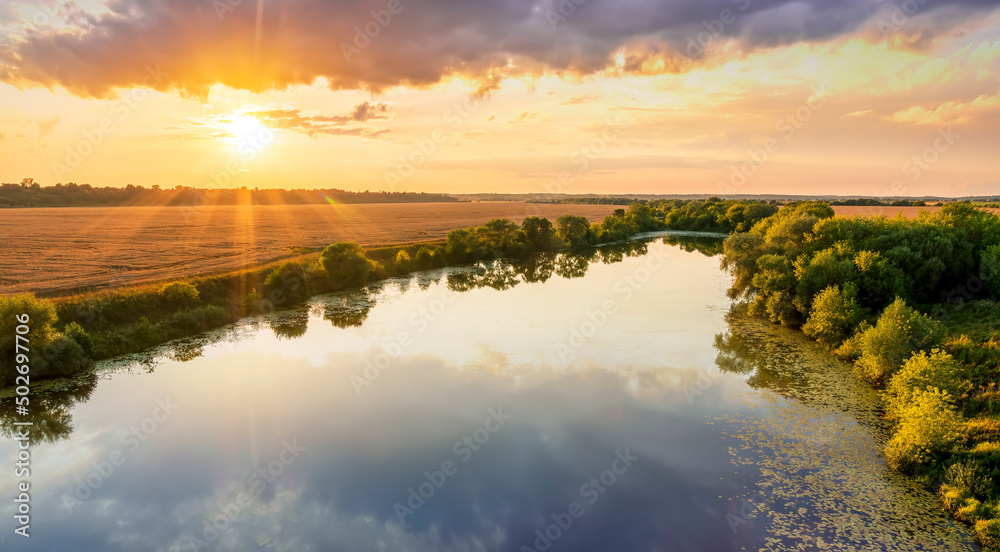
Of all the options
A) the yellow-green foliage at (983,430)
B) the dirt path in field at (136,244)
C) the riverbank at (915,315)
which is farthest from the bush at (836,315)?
the dirt path in field at (136,244)

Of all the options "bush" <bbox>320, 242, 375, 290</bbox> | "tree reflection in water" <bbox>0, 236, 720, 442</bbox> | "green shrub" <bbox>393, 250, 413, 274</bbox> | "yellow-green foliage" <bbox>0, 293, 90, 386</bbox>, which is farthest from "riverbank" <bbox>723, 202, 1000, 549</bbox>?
"yellow-green foliage" <bbox>0, 293, 90, 386</bbox>

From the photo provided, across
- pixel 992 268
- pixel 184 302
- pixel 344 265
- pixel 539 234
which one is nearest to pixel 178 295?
pixel 184 302

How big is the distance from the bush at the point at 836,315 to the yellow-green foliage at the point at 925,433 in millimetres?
11366

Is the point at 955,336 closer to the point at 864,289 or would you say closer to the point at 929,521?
the point at 864,289

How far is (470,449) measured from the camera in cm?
1800

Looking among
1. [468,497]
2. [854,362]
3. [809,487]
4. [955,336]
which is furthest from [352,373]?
[955,336]

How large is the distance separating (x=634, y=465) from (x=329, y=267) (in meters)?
35.7

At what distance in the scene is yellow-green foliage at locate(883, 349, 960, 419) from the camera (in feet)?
56.1

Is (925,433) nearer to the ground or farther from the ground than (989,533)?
farther from the ground

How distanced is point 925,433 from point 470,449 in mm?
15606

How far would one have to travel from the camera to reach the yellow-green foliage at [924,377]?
1709 centimetres

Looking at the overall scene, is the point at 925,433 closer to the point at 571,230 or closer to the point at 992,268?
the point at 992,268

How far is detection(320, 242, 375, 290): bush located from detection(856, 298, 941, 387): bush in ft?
132

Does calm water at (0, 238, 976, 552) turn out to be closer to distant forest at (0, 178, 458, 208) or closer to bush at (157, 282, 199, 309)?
bush at (157, 282, 199, 309)
